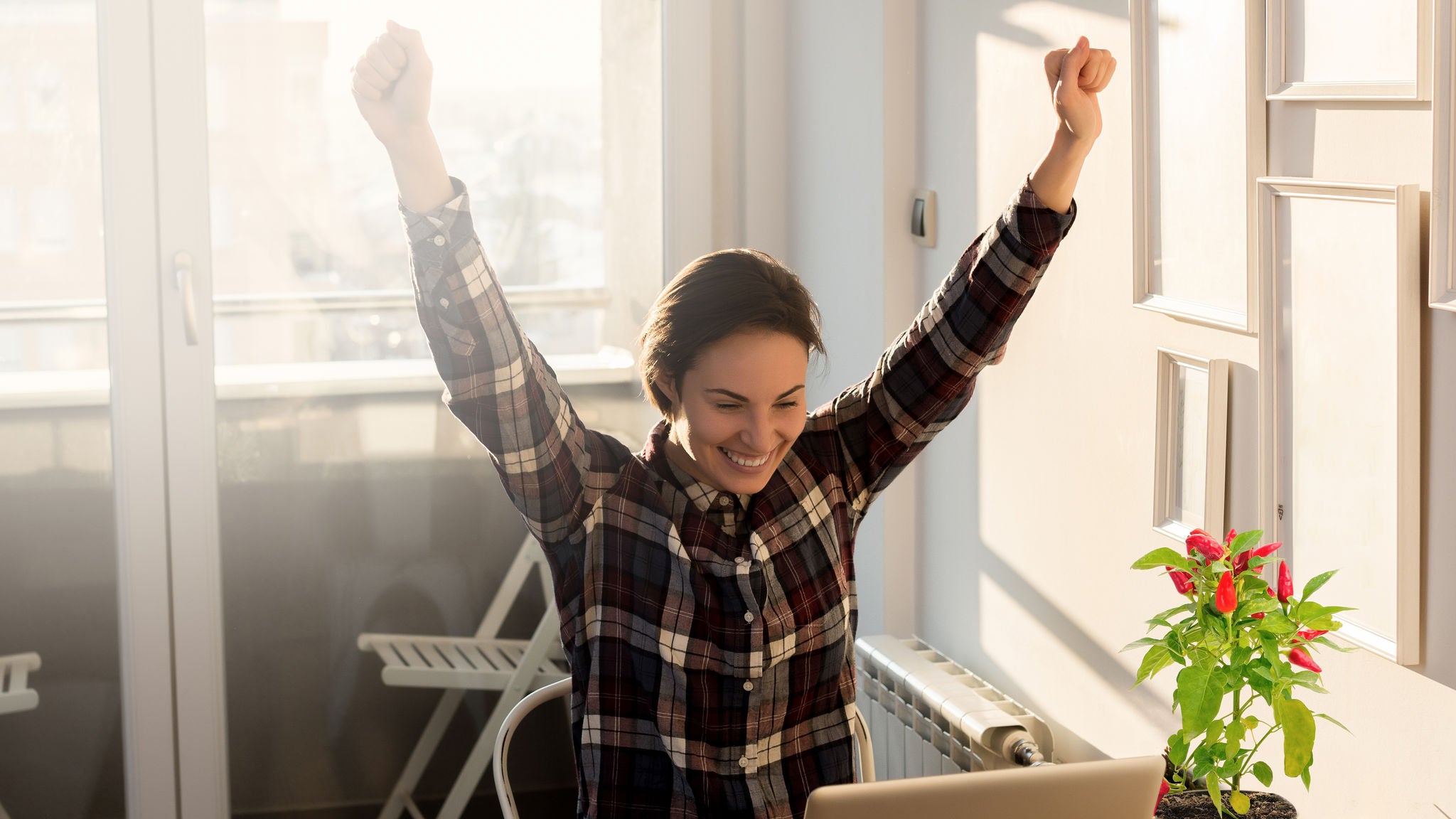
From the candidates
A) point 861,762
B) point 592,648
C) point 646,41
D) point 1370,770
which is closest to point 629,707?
point 592,648

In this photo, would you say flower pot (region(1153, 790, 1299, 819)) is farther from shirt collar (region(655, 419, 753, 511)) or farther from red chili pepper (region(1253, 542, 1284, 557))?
shirt collar (region(655, 419, 753, 511))

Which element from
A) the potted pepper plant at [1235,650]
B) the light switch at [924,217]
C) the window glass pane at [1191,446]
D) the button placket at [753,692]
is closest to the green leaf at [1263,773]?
the potted pepper plant at [1235,650]

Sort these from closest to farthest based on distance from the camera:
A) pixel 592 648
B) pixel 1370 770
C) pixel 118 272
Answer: pixel 1370 770
pixel 592 648
pixel 118 272

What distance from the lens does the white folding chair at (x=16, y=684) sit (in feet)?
8.36

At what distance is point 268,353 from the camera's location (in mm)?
2623

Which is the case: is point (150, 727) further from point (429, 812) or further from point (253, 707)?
point (429, 812)

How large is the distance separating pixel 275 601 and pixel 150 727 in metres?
0.33

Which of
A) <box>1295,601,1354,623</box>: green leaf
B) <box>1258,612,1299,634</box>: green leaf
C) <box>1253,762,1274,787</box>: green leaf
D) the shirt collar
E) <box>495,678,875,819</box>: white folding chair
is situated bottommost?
<box>495,678,875,819</box>: white folding chair

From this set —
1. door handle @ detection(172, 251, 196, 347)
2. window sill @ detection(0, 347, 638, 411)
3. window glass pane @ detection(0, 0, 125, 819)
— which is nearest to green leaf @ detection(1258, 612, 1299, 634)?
window sill @ detection(0, 347, 638, 411)

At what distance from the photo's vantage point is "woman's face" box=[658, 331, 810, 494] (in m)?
1.33

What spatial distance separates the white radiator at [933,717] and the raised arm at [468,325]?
2.51ft

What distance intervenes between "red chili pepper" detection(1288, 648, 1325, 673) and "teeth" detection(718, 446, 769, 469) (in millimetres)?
513

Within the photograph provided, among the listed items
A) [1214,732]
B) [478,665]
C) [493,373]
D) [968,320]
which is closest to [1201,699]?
[1214,732]

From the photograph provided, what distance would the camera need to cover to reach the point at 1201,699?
1.09 metres
